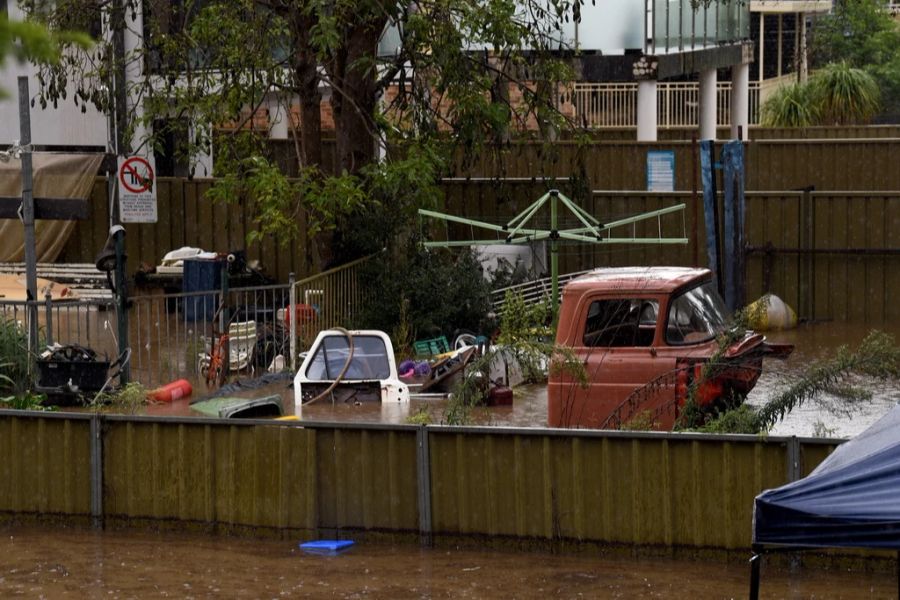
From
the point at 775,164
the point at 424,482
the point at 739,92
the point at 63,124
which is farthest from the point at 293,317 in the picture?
the point at 739,92

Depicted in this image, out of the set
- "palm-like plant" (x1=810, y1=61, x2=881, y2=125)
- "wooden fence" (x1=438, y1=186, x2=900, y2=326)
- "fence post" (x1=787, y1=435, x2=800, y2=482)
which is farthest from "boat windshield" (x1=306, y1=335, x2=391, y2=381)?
"palm-like plant" (x1=810, y1=61, x2=881, y2=125)

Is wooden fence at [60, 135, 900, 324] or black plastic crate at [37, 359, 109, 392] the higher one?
wooden fence at [60, 135, 900, 324]

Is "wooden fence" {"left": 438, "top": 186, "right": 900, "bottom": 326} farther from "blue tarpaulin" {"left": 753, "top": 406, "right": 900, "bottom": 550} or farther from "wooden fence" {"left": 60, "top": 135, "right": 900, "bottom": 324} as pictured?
"blue tarpaulin" {"left": 753, "top": 406, "right": 900, "bottom": 550}

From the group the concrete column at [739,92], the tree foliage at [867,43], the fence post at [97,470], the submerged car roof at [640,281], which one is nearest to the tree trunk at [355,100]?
the submerged car roof at [640,281]

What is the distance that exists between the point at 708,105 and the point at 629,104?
7644 millimetres

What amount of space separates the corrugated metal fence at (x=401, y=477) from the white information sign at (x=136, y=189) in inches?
231

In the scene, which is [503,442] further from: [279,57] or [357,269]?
[279,57]

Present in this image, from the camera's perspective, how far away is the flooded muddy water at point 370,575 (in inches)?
406

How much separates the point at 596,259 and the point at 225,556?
12825 mm

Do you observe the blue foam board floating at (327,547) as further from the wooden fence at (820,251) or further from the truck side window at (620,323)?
the wooden fence at (820,251)

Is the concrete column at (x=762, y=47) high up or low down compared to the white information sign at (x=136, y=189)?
up

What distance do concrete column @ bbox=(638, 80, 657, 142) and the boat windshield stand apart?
14023mm

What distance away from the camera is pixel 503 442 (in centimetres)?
1115

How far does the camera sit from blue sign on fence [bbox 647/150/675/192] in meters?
28.4
